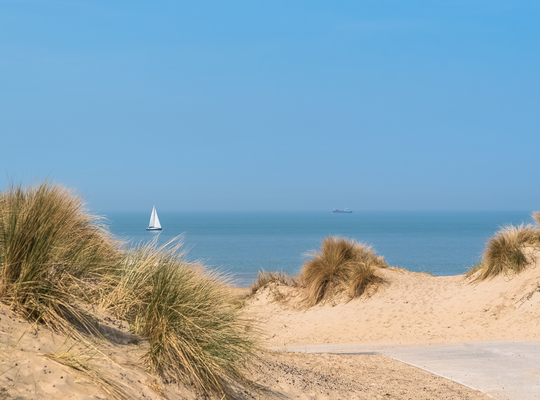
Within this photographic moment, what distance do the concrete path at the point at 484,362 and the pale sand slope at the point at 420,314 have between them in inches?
54.2

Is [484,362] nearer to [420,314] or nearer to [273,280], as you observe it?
[420,314]

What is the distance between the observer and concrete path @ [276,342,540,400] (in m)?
7.09

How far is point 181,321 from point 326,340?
8.76m

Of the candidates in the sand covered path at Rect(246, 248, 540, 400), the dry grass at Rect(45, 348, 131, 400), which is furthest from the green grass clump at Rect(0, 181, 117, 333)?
the sand covered path at Rect(246, 248, 540, 400)

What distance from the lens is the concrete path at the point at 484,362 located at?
23.3 ft

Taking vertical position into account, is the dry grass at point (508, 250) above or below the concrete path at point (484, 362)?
above

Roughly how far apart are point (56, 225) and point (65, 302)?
3.00ft

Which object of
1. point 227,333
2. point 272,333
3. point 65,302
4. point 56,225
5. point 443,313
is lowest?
point 272,333

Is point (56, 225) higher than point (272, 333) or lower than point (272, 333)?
higher

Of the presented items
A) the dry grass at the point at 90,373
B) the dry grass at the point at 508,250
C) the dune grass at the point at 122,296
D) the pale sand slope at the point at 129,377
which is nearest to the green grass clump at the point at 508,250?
the dry grass at the point at 508,250

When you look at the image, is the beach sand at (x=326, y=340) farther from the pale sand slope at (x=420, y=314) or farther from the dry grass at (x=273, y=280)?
the dry grass at (x=273, y=280)

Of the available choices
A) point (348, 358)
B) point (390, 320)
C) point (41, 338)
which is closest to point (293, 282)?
point (390, 320)

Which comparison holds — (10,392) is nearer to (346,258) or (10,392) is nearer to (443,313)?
(443,313)

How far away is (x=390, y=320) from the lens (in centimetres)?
1392
